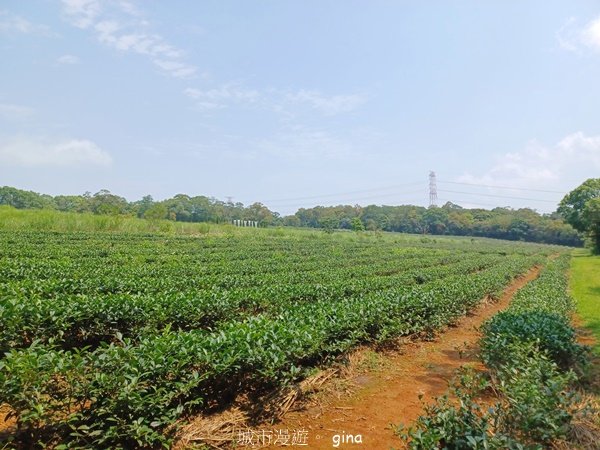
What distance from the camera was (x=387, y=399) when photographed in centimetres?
592

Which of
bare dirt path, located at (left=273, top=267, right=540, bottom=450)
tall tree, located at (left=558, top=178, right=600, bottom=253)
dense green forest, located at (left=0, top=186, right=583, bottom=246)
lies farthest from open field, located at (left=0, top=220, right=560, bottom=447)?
dense green forest, located at (left=0, top=186, right=583, bottom=246)

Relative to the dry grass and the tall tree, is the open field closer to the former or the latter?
the dry grass

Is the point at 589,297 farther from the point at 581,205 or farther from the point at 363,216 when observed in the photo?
the point at 363,216

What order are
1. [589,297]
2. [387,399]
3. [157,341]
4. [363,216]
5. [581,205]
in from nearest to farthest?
[157,341] → [387,399] → [589,297] → [581,205] → [363,216]

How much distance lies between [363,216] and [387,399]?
116431 mm

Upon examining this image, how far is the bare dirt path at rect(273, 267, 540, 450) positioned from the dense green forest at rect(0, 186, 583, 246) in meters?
71.0

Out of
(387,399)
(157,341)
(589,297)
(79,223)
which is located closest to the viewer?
(157,341)

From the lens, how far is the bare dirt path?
4730mm

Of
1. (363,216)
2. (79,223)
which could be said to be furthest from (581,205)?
(79,223)

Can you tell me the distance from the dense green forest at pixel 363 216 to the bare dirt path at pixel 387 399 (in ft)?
233

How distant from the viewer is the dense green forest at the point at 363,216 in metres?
87.0

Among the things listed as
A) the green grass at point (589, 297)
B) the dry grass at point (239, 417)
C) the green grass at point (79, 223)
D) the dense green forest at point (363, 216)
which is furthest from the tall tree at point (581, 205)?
the dry grass at point (239, 417)

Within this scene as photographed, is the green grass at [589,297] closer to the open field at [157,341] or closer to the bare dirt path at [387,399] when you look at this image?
the open field at [157,341]

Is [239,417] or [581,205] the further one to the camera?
[581,205]
